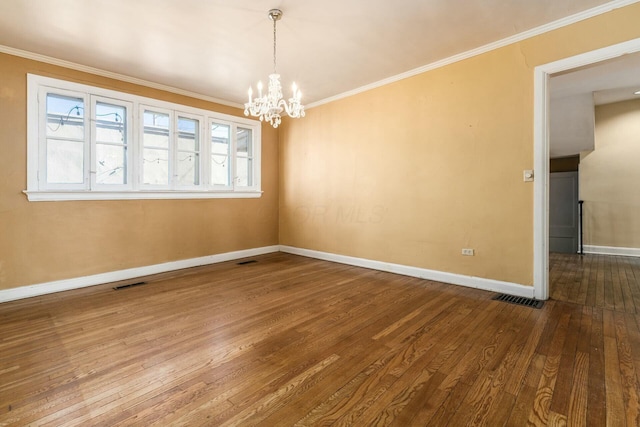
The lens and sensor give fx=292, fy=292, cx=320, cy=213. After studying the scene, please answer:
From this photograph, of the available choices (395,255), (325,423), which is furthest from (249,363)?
(395,255)

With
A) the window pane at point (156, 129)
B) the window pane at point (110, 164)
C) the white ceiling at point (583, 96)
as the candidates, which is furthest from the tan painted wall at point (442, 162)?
the window pane at point (110, 164)

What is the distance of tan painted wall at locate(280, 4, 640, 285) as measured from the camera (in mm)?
3221

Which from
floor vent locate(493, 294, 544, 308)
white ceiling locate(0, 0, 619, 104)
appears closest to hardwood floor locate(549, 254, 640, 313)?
floor vent locate(493, 294, 544, 308)

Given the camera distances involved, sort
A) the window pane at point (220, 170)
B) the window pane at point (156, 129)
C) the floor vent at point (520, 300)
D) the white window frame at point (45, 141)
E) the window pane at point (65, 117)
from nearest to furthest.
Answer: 1. the floor vent at point (520, 300)
2. the white window frame at point (45, 141)
3. the window pane at point (65, 117)
4. the window pane at point (156, 129)
5. the window pane at point (220, 170)

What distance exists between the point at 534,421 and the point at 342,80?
431 centimetres

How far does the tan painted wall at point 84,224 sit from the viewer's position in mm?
3363

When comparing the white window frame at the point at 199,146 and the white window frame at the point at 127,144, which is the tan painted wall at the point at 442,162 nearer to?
Answer: the white window frame at the point at 199,146

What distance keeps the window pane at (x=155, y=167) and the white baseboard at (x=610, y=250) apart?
26.9 feet

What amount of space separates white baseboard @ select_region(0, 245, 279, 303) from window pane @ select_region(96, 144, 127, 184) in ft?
4.27

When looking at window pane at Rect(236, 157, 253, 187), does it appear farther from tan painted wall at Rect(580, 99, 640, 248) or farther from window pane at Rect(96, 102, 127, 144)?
tan painted wall at Rect(580, 99, 640, 248)

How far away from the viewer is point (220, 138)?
528cm

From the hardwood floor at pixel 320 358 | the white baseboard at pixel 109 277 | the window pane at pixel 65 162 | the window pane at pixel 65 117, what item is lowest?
the hardwood floor at pixel 320 358

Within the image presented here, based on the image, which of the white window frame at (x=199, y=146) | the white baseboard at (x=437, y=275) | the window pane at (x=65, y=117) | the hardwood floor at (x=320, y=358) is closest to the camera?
the hardwood floor at (x=320, y=358)

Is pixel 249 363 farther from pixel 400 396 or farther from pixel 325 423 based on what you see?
pixel 400 396
